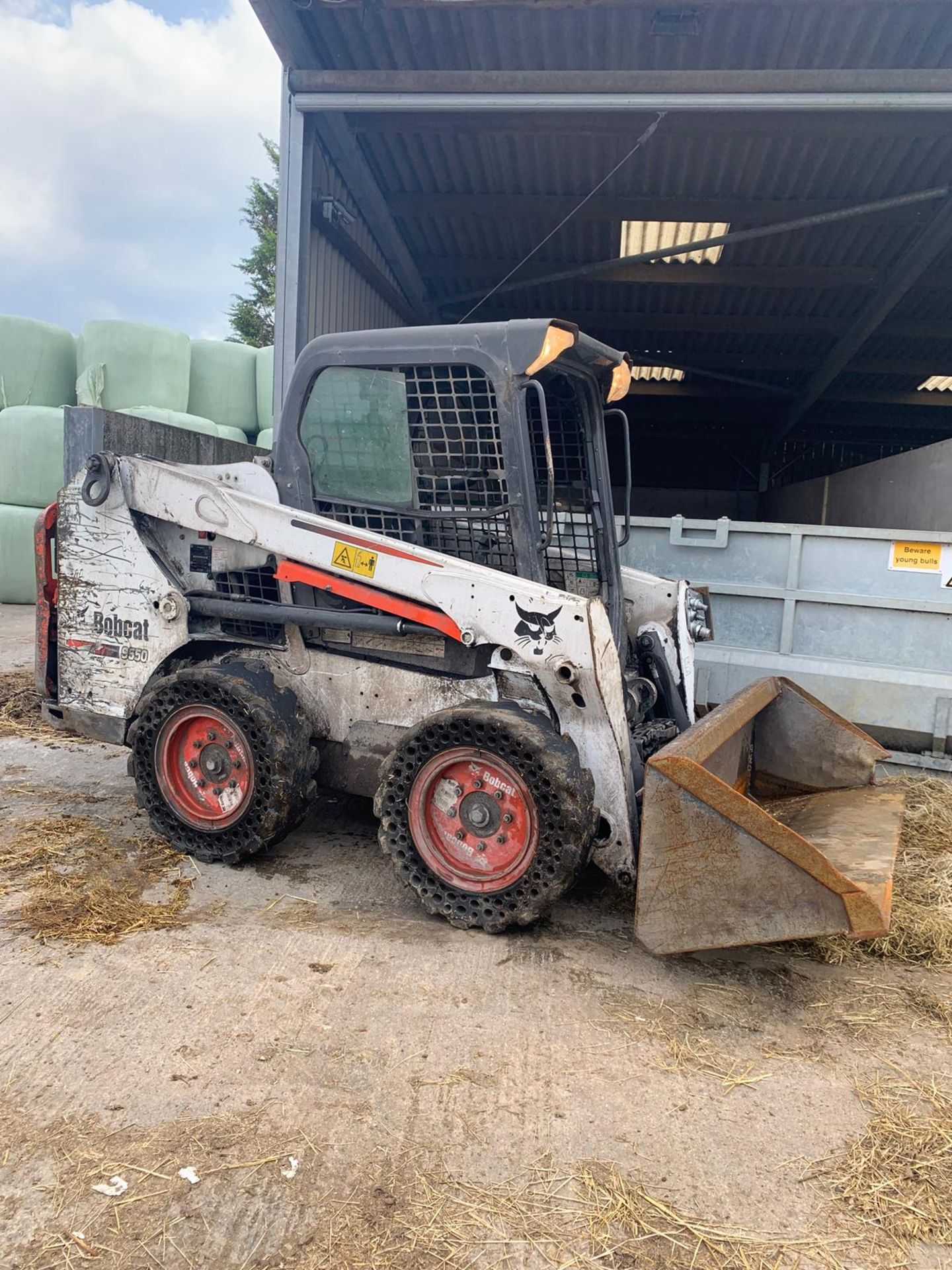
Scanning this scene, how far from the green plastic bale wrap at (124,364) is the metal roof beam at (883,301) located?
28.1 ft

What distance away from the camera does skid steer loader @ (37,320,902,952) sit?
298 cm

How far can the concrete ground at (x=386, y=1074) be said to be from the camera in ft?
6.21

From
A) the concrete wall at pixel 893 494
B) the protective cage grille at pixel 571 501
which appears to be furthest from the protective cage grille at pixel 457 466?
the concrete wall at pixel 893 494

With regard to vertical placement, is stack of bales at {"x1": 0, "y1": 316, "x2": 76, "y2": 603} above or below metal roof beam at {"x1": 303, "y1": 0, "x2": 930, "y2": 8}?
below

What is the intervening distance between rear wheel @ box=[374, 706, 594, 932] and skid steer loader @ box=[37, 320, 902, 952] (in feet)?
0.03

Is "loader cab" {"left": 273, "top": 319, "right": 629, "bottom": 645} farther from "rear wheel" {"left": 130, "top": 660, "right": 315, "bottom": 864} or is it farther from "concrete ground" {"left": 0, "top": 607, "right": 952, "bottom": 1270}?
"concrete ground" {"left": 0, "top": 607, "right": 952, "bottom": 1270}

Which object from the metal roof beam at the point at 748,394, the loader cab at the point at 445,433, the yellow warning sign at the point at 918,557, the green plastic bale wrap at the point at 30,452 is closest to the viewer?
the loader cab at the point at 445,433

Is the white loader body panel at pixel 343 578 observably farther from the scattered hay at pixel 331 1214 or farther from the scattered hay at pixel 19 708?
the scattered hay at pixel 19 708

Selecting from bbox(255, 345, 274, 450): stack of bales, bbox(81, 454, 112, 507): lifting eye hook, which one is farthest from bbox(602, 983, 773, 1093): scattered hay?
bbox(255, 345, 274, 450): stack of bales

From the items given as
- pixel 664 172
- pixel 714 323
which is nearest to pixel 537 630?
pixel 664 172

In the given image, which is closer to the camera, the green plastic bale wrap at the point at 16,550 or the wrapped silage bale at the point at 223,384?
the green plastic bale wrap at the point at 16,550

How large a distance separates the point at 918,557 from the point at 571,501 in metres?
2.33

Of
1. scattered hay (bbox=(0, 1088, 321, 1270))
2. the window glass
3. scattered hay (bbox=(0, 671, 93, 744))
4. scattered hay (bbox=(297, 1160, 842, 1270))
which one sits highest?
the window glass

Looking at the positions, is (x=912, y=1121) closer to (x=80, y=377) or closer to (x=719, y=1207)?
(x=719, y=1207)
